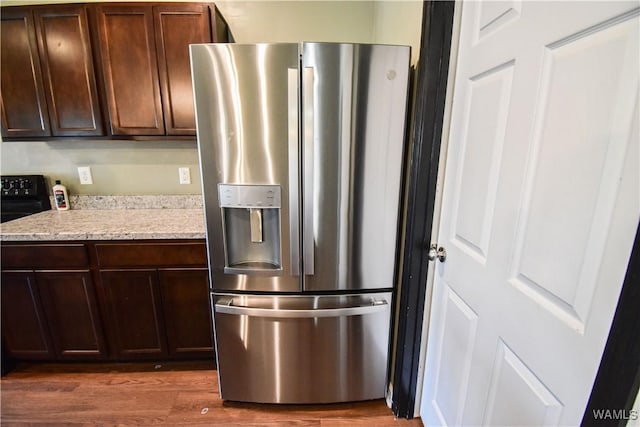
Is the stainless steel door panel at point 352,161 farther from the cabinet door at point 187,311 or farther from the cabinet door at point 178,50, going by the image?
the cabinet door at point 178,50

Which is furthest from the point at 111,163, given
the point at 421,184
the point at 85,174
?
the point at 421,184

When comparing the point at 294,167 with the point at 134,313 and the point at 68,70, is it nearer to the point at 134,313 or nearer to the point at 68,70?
the point at 134,313

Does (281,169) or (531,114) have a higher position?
Answer: (531,114)

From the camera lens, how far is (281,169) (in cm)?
122

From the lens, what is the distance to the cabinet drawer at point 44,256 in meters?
1.57

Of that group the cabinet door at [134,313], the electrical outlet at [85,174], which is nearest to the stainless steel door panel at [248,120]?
the cabinet door at [134,313]

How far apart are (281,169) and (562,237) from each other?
3.12ft

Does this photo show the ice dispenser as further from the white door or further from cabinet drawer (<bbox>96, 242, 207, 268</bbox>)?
the white door

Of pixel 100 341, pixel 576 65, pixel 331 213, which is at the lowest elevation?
pixel 100 341

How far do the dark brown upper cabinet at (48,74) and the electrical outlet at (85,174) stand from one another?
1.14 feet

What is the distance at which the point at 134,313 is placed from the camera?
168 cm

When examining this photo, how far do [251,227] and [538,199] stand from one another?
3.49 ft

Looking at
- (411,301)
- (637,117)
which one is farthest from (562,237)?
(411,301)

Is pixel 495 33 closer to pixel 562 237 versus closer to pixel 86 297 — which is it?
pixel 562 237
